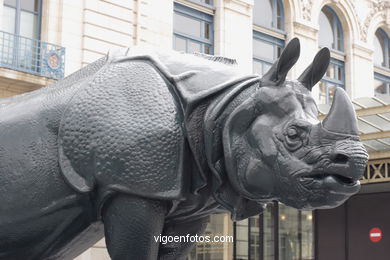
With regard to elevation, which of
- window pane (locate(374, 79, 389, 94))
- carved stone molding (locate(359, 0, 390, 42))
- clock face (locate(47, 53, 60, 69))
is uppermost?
carved stone molding (locate(359, 0, 390, 42))

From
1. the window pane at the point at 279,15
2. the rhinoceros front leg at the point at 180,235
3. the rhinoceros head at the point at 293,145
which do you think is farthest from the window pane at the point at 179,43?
the rhinoceros head at the point at 293,145

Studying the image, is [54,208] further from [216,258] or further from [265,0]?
[265,0]

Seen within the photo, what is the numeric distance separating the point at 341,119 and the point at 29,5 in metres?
15.4

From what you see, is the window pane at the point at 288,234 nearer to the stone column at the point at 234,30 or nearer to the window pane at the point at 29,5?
the stone column at the point at 234,30

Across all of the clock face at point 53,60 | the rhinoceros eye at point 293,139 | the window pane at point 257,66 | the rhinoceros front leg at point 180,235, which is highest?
the window pane at point 257,66

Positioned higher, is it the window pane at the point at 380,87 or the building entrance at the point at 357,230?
the window pane at the point at 380,87

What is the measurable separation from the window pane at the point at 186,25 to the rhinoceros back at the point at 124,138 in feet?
61.8

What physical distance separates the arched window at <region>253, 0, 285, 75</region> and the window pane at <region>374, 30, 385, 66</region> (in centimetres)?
663

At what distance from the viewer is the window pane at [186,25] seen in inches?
825

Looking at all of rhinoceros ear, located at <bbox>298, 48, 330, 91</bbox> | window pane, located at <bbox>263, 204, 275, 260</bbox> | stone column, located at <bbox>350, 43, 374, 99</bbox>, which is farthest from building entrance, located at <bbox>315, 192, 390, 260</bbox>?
rhinoceros ear, located at <bbox>298, 48, 330, 91</bbox>

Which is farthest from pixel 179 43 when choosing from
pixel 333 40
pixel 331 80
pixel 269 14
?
pixel 333 40

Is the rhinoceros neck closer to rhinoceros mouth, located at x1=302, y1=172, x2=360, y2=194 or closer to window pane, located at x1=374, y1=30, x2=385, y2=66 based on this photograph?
rhinoceros mouth, located at x1=302, y1=172, x2=360, y2=194

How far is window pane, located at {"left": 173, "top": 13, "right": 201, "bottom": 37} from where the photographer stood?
825 inches

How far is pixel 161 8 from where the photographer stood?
64.4ft
